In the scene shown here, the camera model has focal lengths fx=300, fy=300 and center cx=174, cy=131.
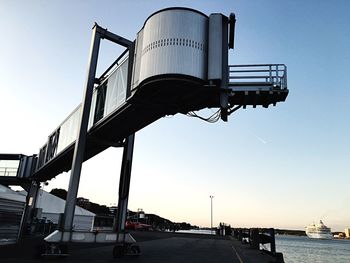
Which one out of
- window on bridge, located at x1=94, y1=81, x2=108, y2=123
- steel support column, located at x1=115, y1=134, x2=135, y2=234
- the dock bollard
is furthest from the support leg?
the dock bollard

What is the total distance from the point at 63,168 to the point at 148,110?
20.6 meters

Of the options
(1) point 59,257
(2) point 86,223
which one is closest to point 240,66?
(1) point 59,257

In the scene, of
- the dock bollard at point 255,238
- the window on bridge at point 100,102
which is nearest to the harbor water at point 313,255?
the dock bollard at point 255,238

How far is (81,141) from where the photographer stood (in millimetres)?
17062

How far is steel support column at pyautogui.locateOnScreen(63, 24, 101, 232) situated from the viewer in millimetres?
15876

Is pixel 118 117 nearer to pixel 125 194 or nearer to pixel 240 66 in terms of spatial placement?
pixel 125 194

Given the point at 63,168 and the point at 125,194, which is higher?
the point at 63,168

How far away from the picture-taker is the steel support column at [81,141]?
52.1ft

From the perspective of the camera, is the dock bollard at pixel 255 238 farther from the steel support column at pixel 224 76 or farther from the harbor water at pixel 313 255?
the harbor water at pixel 313 255

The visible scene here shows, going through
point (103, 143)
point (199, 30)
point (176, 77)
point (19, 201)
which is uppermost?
point (199, 30)

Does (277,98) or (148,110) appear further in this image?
(148,110)

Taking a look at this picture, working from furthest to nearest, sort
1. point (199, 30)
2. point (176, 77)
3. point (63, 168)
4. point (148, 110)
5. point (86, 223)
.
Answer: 1. point (86, 223)
2. point (63, 168)
3. point (148, 110)
4. point (199, 30)
5. point (176, 77)

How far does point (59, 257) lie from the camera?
14625mm

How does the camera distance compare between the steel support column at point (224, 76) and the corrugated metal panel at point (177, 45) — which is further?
the steel support column at point (224, 76)
